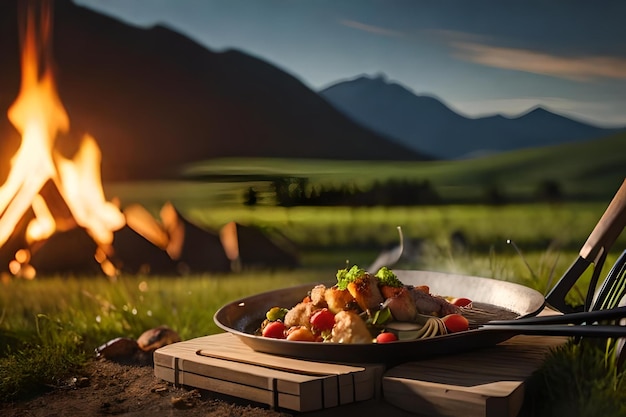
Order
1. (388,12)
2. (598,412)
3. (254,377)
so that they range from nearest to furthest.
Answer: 1. (598,412)
2. (254,377)
3. (388,12)

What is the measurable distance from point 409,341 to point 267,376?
71cm

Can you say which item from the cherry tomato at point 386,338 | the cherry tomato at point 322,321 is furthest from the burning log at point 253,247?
the cherry tomato at point 386,338

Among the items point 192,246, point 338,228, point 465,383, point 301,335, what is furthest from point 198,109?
point 465,383

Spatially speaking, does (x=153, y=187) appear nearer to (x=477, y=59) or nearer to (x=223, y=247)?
(x=223, y=247)

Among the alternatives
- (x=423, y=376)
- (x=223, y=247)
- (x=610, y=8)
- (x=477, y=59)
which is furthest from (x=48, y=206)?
(x=610, y=8)

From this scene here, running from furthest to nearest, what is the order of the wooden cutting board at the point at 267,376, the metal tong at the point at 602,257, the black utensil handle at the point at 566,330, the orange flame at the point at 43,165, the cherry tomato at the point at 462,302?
the orange flame at the point at 43,165 < the cherry tomato at the point at 462,302 < the metal tong at the point at 602,257 < the wooden cutting board at the point at 267,376 < the black utensil handle at the point at 566,330

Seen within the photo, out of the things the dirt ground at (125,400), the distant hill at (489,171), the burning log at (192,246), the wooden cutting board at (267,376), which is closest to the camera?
the wooden cutting board at (267,376)

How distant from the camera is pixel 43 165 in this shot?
770cm

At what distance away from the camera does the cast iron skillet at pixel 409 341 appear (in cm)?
399

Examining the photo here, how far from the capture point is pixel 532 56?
7535mm

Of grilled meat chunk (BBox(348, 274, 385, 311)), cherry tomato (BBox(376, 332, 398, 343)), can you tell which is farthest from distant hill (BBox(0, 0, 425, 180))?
cherry tomato (BBox(376, 332, 398, 343))

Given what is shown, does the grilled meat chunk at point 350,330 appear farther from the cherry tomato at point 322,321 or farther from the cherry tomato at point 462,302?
the cherry tomato at point 462,302

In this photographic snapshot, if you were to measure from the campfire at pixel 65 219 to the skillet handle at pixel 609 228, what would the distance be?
13.5ft

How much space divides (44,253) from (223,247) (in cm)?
171
